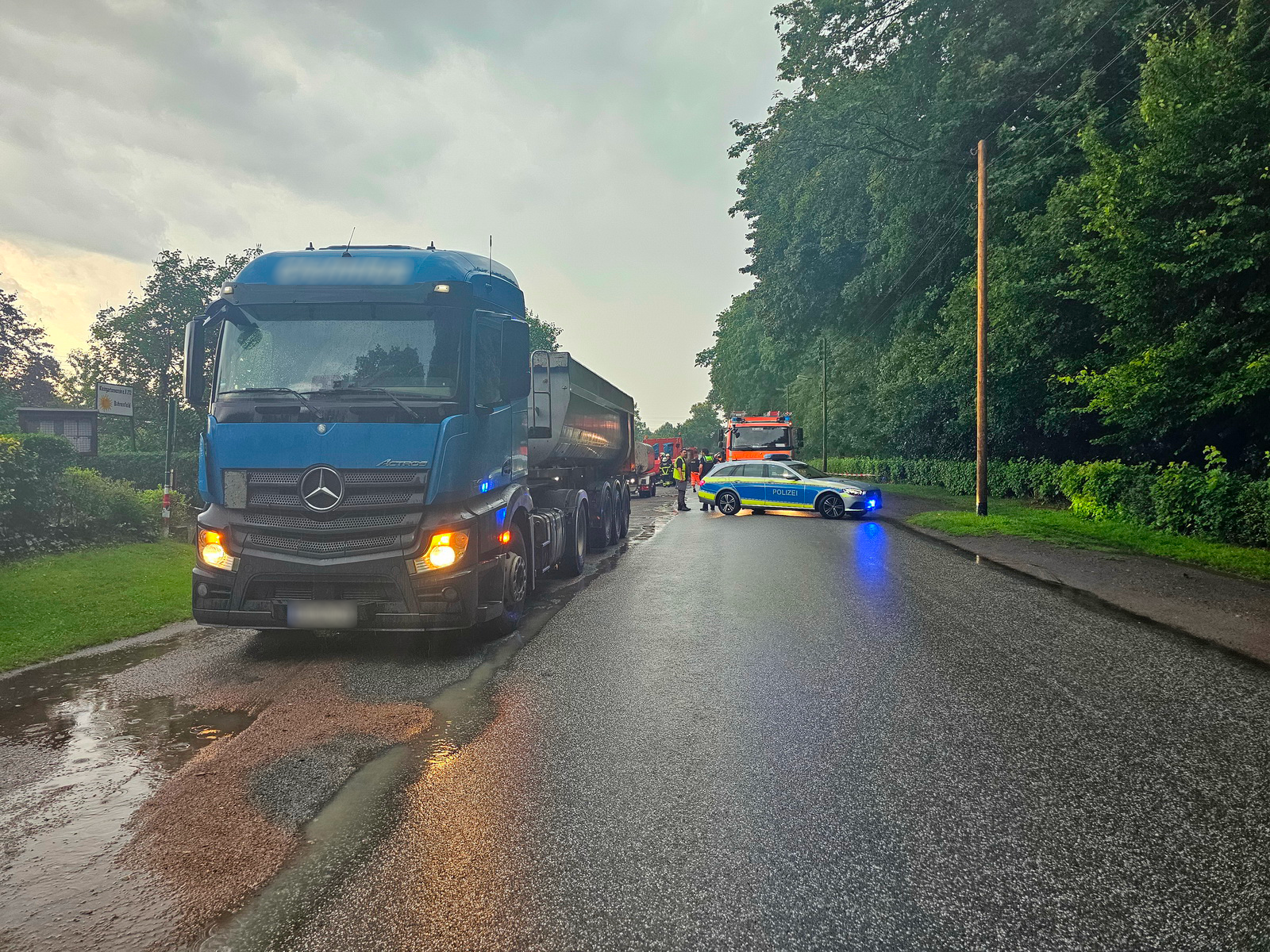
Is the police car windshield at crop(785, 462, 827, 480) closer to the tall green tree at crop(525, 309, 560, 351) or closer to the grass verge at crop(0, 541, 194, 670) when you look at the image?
the grass verge at crop(0, 541, 194, 670)

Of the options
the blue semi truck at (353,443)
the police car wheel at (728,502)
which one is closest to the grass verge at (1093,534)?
the police car wheel at (728,502)

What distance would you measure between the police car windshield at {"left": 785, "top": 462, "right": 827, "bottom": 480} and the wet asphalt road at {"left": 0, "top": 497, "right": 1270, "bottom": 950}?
591 inches

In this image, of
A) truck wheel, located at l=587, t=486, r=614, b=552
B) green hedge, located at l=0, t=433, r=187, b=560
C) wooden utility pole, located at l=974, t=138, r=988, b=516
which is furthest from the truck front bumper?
wooden utility pole, located at l=974, t=138, r=988, b=516

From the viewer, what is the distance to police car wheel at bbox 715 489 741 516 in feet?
75.9

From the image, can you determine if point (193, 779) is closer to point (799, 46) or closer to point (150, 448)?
point (799, 46)

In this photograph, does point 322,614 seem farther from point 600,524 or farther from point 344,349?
point 600,524

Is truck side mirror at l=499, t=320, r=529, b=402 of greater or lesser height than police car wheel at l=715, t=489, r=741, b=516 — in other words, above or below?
above

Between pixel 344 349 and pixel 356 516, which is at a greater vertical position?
pixel 344 349

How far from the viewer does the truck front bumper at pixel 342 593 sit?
6.25 meters

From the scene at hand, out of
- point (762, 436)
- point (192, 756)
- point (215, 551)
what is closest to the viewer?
point (192, 756)

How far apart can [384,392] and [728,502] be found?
17.5m

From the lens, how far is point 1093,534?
48.6 ft

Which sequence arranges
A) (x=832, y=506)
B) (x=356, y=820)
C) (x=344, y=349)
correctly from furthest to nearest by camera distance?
(x=832, y=506) < (x=344, y=349) < (x=356, y=820)

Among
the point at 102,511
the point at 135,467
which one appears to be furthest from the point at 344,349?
the point at 135,467
